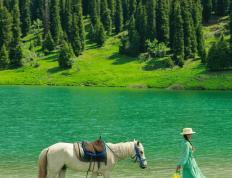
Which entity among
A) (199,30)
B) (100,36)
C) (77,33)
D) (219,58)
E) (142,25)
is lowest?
(219,58)

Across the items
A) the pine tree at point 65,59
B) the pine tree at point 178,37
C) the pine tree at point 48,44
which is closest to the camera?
the pine tree at point 178,37

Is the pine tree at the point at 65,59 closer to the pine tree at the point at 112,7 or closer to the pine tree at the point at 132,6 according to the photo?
the pine tree at the point at 112,7

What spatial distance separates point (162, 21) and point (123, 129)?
112163mm

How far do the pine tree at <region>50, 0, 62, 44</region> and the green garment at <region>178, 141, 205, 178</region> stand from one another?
15416 cm

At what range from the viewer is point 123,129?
4944 centimetres

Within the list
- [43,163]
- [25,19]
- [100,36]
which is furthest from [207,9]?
[43,163]

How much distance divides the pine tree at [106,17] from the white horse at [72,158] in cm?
16329

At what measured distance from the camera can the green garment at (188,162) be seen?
18.5 metres

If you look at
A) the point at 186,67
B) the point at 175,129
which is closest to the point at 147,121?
the point at 175,129

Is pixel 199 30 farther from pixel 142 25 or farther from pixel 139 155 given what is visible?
pixel 139 155

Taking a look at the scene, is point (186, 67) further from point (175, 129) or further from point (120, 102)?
point (175, 129)

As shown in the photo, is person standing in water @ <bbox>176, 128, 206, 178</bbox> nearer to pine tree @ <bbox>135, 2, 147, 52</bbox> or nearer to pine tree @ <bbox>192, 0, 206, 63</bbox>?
pine tree @ <bbox>192, 0, 206, 63</bbox>

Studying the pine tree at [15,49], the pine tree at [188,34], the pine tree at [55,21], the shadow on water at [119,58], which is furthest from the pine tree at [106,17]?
the pine tree at [188,34]

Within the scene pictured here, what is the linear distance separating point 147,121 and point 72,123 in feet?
29.6
